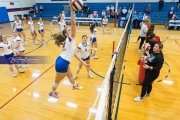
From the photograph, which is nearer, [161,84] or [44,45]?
[161,84]

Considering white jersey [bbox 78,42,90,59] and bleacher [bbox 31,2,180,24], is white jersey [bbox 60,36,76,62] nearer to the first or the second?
white jersey [bbox 78,42,90,59]

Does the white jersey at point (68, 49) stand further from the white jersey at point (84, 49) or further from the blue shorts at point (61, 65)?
the white jersey at point (84, 49)

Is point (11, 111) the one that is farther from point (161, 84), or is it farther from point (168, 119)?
point (161, 84)

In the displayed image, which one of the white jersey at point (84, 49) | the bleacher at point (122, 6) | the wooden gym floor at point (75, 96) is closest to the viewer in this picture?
the wooden gym floor at point (75, 96)

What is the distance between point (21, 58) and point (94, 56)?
3378 mm

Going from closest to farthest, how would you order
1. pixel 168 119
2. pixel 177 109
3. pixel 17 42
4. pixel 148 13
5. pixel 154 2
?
pixel 168 119, pixel 177 109, pixel 17 42, pixel 148 13, pixel 154 2

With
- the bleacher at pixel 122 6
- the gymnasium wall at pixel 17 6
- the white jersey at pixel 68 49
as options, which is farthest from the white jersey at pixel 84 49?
the gymnasium wall at pixel 17 6

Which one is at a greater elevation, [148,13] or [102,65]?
[148,13]

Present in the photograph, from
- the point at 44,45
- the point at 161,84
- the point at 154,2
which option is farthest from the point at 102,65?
the point at 154,2

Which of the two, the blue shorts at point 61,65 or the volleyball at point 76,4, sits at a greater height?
the volleyball at point 76,4

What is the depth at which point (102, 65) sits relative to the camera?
21.4 ft

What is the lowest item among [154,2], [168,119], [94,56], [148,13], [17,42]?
[168,119]

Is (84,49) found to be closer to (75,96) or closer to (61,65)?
(75,96)

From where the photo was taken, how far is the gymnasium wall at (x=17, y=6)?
1897cm
